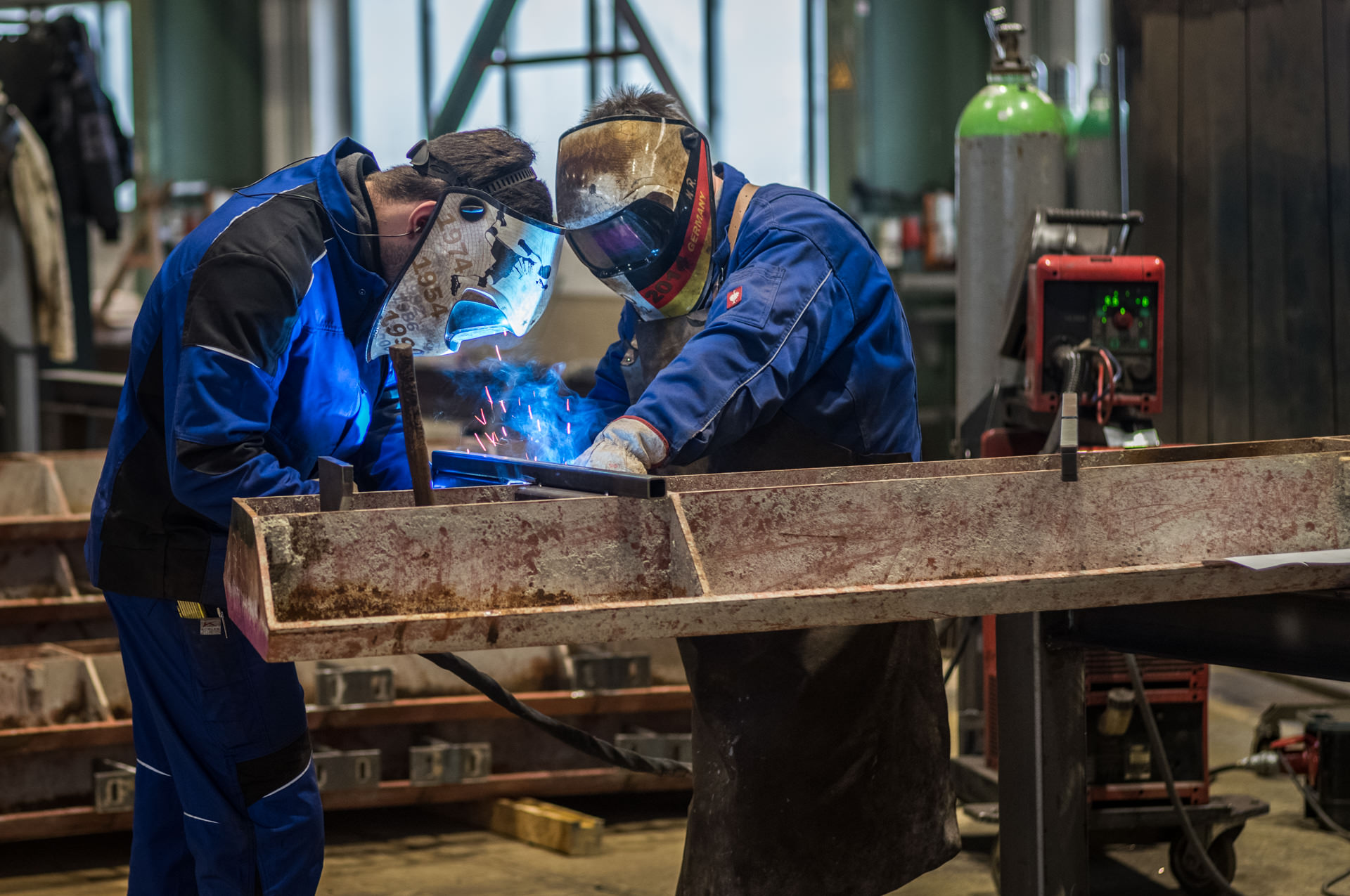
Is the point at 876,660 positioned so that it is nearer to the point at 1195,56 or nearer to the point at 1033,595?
the point at 1033,595

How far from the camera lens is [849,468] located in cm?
194

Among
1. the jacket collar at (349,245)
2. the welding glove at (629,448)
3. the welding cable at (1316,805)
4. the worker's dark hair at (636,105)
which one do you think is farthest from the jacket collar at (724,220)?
the welding cable at (1316,805)

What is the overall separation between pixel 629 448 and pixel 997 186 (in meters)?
2.23

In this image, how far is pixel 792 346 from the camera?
1.99 m

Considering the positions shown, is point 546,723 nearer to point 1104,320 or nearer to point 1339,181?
point 1104,320

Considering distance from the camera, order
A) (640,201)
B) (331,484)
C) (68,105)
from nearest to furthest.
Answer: (331,484) → (640,201) → (68,105)

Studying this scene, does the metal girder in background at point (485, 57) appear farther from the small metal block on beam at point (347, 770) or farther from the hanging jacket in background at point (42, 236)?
the hanging jacket in background at point (42, 236)

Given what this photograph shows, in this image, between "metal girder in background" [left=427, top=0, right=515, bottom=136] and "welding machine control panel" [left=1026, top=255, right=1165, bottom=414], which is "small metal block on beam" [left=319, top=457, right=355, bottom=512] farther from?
"metal girder in background" [left=427, top=0, right=515, bottom=136]

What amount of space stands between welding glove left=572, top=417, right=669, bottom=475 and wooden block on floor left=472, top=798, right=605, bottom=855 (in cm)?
186

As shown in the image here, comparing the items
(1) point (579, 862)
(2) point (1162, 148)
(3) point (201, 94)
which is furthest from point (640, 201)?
(3) point (201, 94)

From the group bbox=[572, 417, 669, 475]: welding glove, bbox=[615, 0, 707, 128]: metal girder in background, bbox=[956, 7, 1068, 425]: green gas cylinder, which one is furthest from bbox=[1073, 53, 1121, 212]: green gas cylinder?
bbox=[572, 417, 669, 475]: welding glove

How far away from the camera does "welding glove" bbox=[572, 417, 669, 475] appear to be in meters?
1.85

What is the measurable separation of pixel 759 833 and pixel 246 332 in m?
1.12

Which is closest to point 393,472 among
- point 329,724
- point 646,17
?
point 329,724
